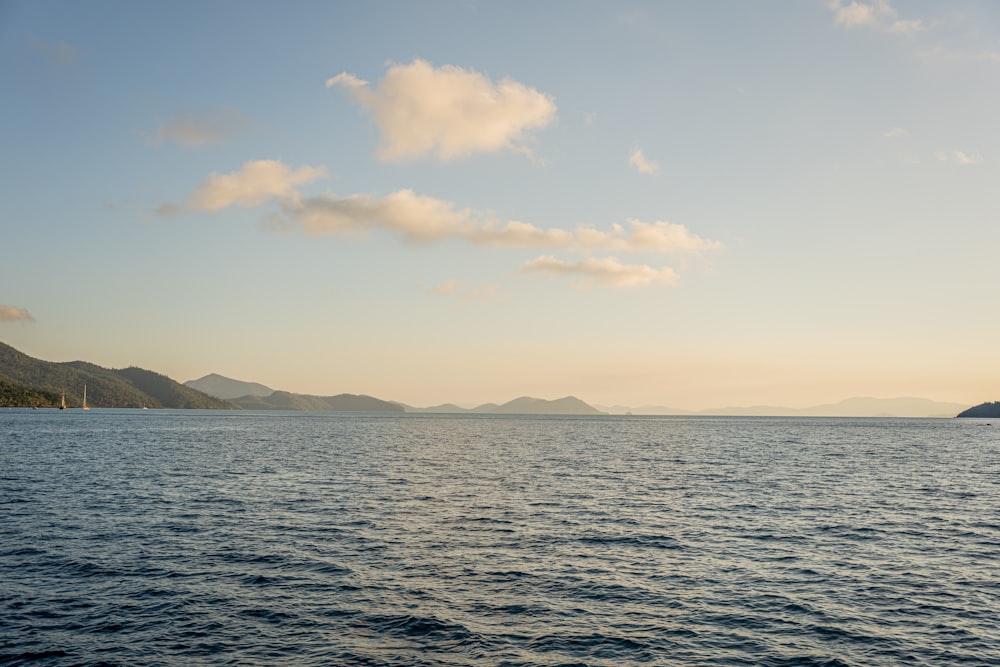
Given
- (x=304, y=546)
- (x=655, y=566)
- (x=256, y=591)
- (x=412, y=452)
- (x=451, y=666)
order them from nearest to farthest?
1. (x=451, y=666)
2. (x=256, y=591)
3. (x=655, y=566)
4. (x=304, y=546)
5. (x=412, y=452)

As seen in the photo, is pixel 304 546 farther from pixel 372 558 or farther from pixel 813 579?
pixel 813 579

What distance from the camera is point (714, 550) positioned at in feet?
140

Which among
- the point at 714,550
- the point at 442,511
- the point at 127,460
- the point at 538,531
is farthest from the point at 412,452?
the point at 714,550

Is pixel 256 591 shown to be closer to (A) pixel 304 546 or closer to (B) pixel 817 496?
(A) pixel 304 546

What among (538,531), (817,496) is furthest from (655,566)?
(817,496)

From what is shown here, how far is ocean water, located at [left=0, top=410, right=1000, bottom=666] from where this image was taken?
25500mm

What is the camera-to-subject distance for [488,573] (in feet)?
118

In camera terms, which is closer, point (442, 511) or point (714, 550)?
point (714, 550)

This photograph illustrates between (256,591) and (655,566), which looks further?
(655,566)

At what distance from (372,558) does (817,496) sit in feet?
176

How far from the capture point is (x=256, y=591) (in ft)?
105

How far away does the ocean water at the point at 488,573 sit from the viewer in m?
25.5

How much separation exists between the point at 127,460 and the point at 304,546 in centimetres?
7207

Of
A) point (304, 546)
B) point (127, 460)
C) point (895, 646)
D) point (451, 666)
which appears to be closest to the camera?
point (451, 666)
